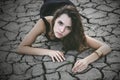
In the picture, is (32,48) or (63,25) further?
(32,48)

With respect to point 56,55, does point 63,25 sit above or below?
above

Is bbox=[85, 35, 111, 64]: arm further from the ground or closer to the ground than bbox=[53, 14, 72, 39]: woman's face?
closer to the ground

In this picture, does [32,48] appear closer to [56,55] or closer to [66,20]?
[56,55]

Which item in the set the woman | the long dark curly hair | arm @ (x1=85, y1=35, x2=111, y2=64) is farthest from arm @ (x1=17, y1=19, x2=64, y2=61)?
arm @ (x1=85, y1=35, x2=111, y2=64)

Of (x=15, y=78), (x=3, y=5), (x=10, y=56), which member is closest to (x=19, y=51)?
(x=10, y=56)

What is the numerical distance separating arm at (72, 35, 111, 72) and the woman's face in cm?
29

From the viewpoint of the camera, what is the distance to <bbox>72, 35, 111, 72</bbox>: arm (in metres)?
2.18

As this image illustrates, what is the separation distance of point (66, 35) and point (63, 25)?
217 mm

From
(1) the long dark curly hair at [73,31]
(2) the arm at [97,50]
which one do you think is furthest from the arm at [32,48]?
(2) the arm at [97,50]

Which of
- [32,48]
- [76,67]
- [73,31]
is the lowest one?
[76,67]

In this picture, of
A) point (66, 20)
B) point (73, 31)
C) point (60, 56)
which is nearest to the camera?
point (66, 20)

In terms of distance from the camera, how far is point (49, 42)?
268 centimetres

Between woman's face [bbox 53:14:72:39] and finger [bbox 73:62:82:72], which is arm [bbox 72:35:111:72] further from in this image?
woman's face [bbox 53:14:72:39]

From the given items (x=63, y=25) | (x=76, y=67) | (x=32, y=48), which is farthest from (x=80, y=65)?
(x=32, y=48)
